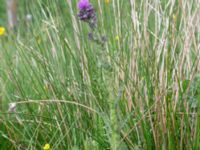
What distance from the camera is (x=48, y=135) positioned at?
2096 mm

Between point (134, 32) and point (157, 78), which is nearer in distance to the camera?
point (157, 78)

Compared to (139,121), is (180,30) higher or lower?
higher

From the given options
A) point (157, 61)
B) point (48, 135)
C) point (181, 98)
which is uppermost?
point (157, 61)

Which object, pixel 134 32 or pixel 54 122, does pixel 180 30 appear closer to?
pixel 134 32

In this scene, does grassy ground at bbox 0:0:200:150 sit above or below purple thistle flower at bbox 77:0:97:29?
below

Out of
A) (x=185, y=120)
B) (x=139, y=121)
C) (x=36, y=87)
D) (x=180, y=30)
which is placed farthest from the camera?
(x=36, y=87)

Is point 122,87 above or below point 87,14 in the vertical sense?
below

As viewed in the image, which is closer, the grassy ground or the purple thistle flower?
the purple thistle flower

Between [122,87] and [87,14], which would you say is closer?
[87,14]

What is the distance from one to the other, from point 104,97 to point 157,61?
25cm

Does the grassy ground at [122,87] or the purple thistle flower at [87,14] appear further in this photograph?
the grassy ground at [122,87]

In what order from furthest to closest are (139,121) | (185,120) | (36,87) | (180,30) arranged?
(36,87) < (180,30) < (185,120) < (139,121)

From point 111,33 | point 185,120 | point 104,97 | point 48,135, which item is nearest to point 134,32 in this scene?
point 111,33

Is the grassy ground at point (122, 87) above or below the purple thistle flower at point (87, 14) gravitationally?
below
